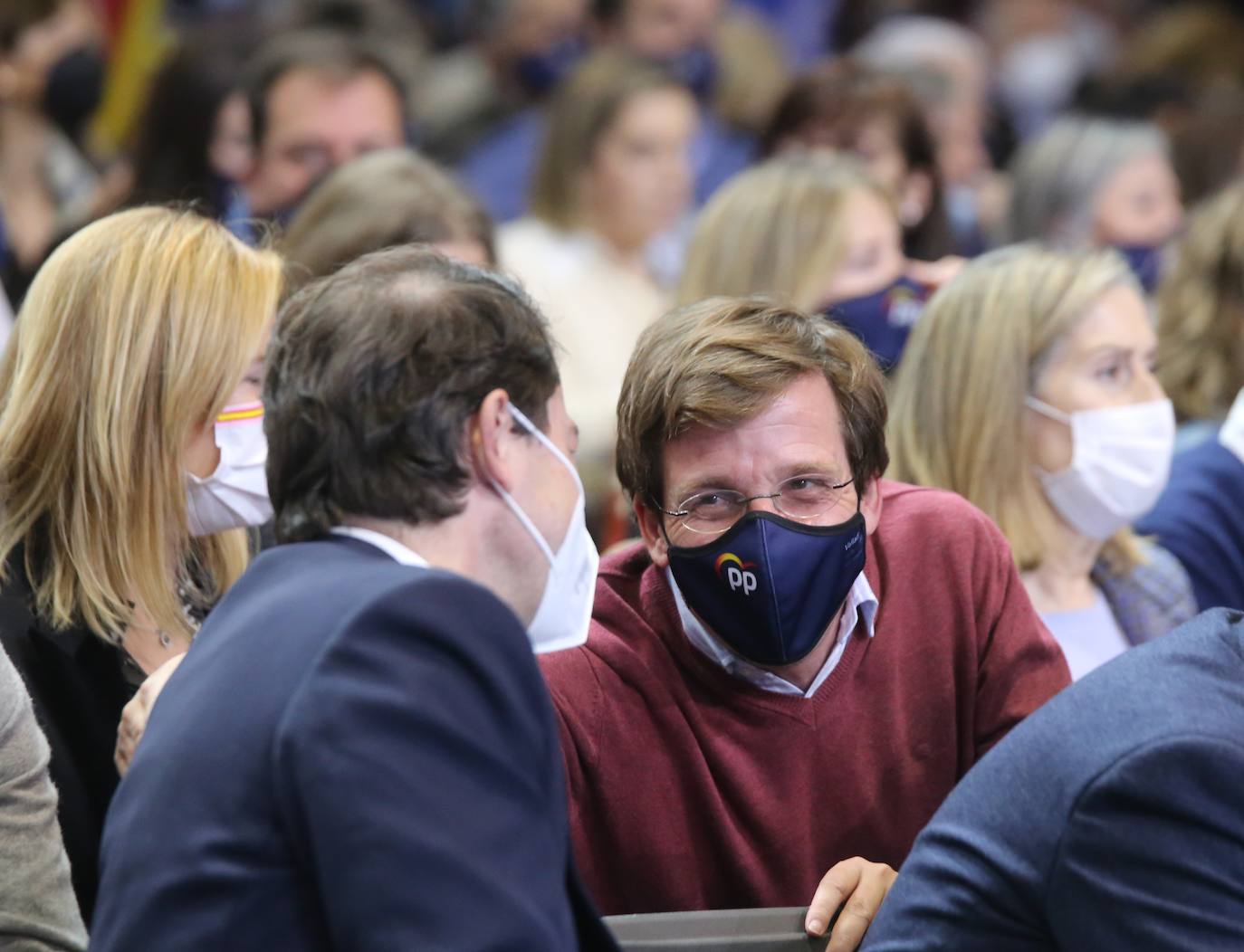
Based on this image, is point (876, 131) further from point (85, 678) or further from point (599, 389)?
point (85, 678)

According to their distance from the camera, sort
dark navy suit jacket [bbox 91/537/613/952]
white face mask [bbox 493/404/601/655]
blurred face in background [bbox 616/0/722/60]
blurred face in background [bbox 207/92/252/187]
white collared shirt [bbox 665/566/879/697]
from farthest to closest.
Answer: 1. blurred face in background [bbox 616/0/722/60]
2. blurred face in background [bbox 207/92/252/187]
3. white collared shirt [bbox 665/566/879/697]
4. white face mask [bbox 493/404/601/655]
5. dark navy suit jacket [bbox 91/537/613/952]

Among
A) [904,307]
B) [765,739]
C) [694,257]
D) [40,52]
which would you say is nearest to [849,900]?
[765,739]

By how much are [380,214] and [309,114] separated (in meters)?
1.20

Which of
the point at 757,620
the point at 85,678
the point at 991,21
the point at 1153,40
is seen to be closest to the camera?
the point at 757,620

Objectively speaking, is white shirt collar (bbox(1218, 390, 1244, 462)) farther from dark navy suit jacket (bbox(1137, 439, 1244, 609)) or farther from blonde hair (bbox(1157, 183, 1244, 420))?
blonde hair (bbox(1157, 183, 1244, 420))

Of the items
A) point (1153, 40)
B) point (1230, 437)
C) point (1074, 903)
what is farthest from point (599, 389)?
point (1153, 40)

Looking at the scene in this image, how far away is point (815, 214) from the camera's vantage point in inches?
171

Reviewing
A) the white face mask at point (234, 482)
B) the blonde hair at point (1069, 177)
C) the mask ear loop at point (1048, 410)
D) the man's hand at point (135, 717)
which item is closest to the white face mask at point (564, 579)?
the man's hand at point (135, 717)

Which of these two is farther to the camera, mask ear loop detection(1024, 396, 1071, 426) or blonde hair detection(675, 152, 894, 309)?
blonde hair detection(675, 152, 894, 309)

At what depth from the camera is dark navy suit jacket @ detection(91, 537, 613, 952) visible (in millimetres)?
1638

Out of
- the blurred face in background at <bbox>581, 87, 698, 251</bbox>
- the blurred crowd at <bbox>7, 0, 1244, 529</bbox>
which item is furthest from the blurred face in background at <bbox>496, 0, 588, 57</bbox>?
the blurred face in background at <bbox>581, 87, 698, 251</bbox>

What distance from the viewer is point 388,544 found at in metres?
1.90

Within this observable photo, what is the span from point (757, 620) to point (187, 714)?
924 millimetres

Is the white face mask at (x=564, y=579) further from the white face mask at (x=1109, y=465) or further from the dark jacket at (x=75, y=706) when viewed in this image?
the white face mask at (x=1109, y=465)
